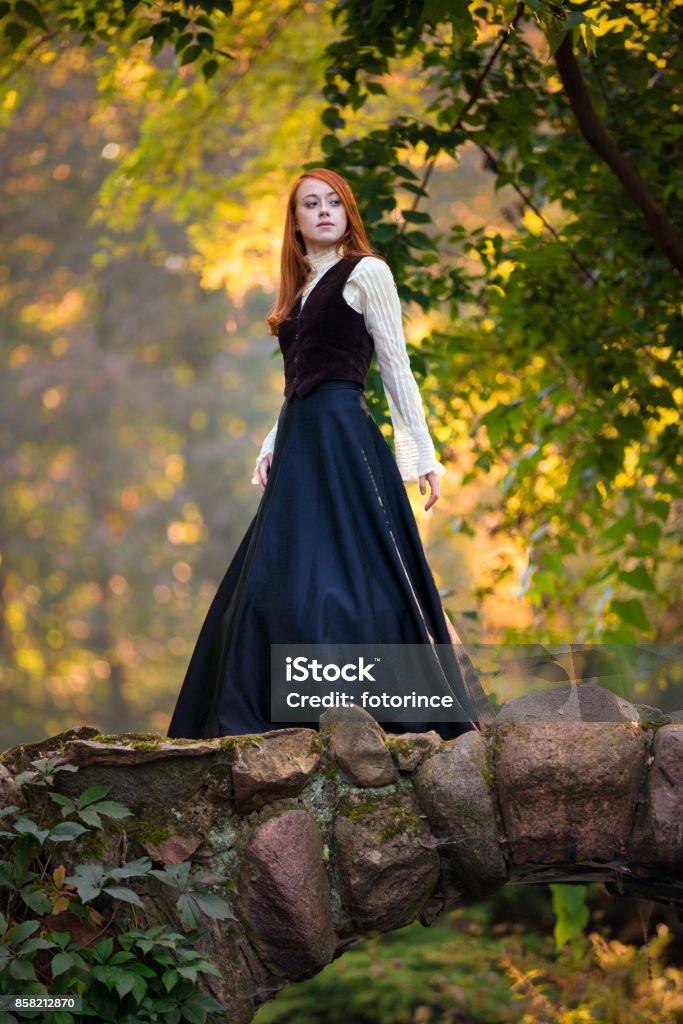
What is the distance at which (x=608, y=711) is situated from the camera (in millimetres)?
2604

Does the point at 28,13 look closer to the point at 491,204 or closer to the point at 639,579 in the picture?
the point at 639,579

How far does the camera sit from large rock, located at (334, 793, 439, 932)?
2.55 meters

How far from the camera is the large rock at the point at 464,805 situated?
257cm

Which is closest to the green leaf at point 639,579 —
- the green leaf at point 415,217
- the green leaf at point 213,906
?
the green leaf at point 415,217

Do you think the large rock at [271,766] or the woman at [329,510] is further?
the woman at [329,510]

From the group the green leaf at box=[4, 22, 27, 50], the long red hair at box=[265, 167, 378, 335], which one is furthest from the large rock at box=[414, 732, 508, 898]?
the green leaf at box=[4, 22, 27, 50]

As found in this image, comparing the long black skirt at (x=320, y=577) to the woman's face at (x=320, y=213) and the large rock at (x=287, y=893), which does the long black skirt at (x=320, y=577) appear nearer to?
the large rock at (x=287, y=893)

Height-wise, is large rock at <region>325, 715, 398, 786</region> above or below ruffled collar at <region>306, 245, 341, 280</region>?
below

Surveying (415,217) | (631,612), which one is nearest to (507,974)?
(631,612)

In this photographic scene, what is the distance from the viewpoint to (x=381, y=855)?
2553 millimetres

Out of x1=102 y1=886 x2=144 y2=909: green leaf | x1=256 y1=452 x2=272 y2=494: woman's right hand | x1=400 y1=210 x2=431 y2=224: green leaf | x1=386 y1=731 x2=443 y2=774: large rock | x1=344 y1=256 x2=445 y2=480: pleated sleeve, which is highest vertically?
x1=400 y1=210 x2=431 y2=224: green leaf

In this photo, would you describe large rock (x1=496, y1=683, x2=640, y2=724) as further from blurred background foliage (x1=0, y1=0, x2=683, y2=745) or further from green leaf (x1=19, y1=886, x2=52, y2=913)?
green leaf (x1=19, y1=886, x2=52, y2=913)

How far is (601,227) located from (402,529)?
6.76 feet

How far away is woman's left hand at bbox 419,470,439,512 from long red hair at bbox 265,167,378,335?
0.63m
